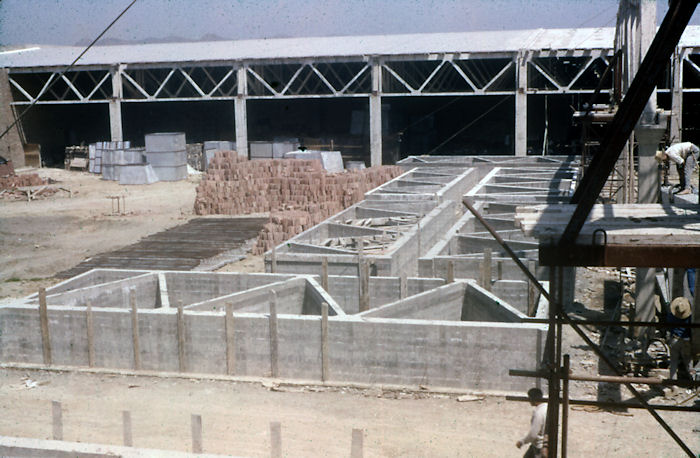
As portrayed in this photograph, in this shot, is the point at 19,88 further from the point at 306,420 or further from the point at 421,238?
Answer: the point at 306,420

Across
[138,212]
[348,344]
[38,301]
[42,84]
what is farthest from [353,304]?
[42,84]

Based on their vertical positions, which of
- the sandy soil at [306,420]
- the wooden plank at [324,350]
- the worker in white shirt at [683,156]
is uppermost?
the worker in white shirt at [683,156]

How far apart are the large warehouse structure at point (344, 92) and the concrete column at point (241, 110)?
0.16 feet

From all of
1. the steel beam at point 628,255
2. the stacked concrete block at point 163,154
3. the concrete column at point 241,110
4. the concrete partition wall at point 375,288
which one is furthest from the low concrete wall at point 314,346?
the concrete column at point 241,110

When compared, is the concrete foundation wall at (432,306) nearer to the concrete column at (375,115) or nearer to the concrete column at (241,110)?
the concrete column at (375,115)

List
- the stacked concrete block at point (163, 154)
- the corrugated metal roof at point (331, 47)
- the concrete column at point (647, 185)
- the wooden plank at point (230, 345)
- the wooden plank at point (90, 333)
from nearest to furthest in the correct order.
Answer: the wooden plank at point (230, 345) < the wooden plank at point (90, 333) < the concrete column at point (647, 185) < the corrugated metal roof at point (331, 47) < the stacked concrete block at point (163, 154)

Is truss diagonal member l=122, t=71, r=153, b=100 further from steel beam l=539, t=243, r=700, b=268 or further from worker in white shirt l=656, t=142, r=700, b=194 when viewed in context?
steel beam l=539, t=243, r=700, b=268

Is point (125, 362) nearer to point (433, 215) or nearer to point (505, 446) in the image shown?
point (505, 446)

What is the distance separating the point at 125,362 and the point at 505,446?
21.4 feet

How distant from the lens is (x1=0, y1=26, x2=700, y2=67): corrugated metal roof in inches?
1406

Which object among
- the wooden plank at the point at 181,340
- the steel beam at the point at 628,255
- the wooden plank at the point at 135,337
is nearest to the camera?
the steel beam at the point at 628,255

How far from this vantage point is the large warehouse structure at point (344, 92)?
120 feet

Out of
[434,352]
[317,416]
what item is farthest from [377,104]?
[317,416]

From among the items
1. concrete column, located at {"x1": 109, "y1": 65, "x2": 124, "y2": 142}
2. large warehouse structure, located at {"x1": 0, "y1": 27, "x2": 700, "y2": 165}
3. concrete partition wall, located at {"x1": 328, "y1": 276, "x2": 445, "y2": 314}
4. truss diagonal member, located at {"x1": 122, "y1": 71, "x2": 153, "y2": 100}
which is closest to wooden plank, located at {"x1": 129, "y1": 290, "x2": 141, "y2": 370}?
concrete partition wall, located at {"x1": 328, "y1": 276, "x2": 445, "y2": 314}
